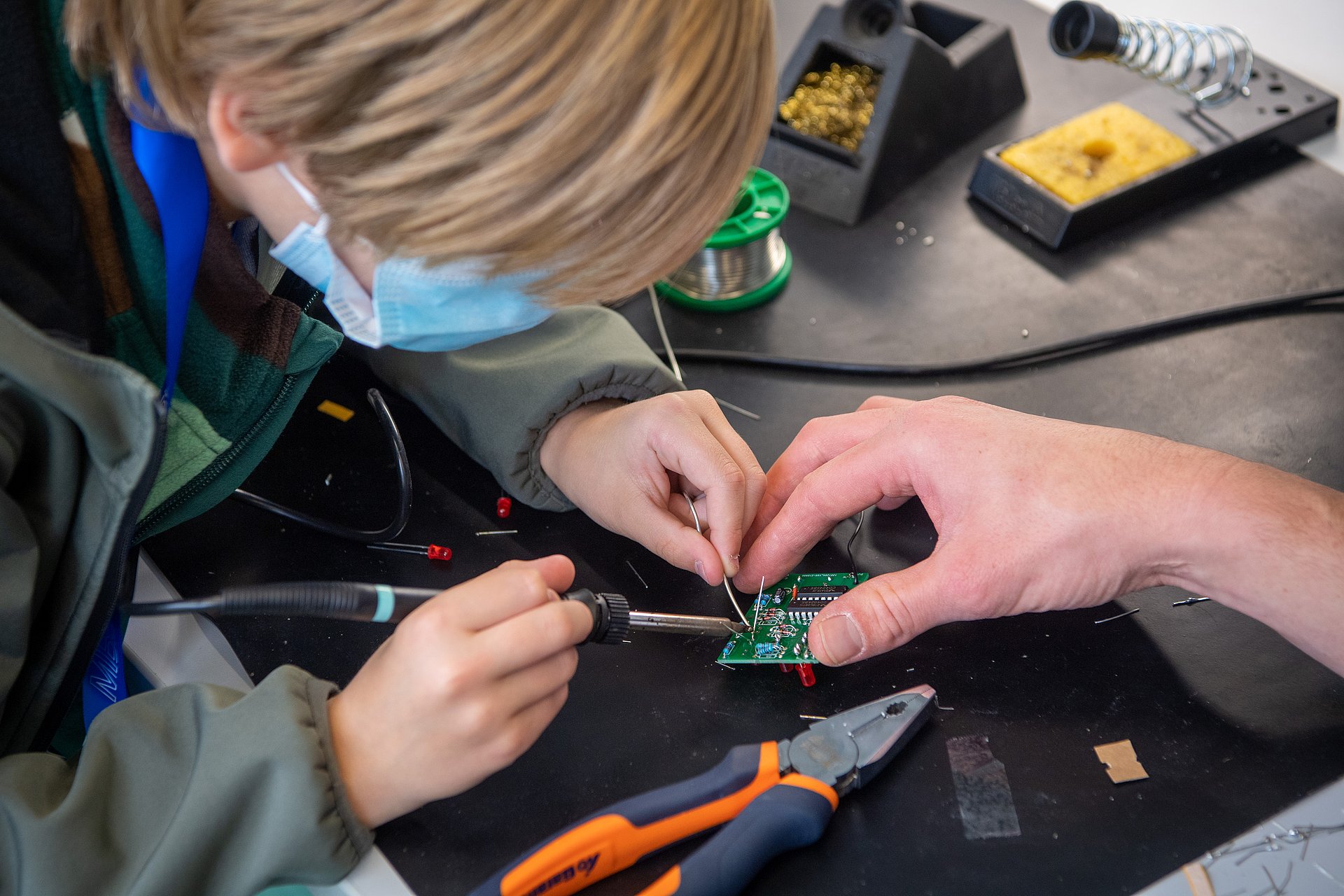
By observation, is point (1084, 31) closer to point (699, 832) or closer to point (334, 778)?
point (699, 832)

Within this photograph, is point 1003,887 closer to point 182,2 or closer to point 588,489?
point 588,489

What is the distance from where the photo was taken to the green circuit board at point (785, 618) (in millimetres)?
866

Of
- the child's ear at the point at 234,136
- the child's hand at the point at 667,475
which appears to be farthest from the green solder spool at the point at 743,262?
the child's ear at the point at 234,136

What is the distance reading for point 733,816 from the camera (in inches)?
29.6

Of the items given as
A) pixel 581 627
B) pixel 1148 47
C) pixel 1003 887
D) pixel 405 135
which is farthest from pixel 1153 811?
pixel 1148 47

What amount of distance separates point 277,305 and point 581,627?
A: 1.57 ft

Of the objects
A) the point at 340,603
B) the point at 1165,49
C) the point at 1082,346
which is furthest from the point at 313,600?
the point at 1165,49

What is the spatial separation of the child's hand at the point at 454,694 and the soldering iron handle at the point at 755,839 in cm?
16

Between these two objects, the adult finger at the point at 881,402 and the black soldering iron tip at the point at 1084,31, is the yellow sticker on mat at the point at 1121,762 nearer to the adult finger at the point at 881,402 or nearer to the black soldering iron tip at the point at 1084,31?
the adult finger at the point at 881,402

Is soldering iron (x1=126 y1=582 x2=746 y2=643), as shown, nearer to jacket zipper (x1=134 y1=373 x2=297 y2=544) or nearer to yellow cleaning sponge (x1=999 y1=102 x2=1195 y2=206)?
jacket zipper (x1=134 y1=373 x2=297 y2=544)

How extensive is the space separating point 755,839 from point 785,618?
9.1 inches

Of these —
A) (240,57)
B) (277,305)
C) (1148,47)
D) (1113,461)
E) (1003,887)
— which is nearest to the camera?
(240,57)

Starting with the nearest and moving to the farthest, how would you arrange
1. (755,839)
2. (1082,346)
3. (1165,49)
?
(755,839)
(1082,346)
(1165,49)

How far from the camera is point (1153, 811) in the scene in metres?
0.76
